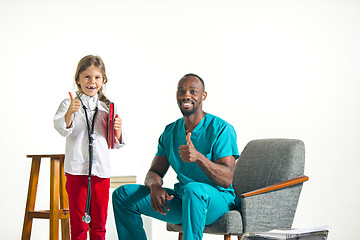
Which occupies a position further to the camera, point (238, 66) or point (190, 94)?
point (238, 66)

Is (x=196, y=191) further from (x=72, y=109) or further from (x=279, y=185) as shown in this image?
(x=72, y=109)

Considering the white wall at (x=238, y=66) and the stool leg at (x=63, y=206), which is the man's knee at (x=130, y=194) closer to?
the stool leg at (x=63, y=206)

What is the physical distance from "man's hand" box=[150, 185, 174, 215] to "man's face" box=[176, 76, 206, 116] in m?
0.40

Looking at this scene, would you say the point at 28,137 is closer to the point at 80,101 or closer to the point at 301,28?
the point at 80,101

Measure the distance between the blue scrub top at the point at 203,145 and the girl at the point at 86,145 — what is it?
267mm

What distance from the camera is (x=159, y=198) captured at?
2162 millimetres

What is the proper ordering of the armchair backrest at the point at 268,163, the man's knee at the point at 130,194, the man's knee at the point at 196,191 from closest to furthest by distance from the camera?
the man's knee at the point at 196,191, the man's knee at the point at 130,194, the armchair backrest at the point at 268,163

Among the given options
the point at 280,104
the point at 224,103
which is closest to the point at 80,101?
the point at 224,103

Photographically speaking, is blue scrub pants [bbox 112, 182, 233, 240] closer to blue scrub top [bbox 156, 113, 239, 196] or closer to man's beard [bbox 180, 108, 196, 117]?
blue scrub top [bbox 156, 113, 239, 196]

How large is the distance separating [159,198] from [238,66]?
213cm

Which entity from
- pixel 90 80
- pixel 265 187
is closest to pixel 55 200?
pixel 90 80

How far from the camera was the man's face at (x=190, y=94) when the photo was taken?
2.30 meters

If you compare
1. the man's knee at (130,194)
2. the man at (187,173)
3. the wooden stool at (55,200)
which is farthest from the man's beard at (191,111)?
the wooden stool at (55,200)

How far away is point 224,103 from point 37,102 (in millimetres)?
1489
